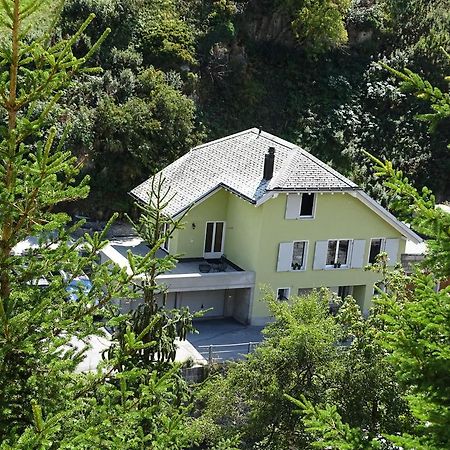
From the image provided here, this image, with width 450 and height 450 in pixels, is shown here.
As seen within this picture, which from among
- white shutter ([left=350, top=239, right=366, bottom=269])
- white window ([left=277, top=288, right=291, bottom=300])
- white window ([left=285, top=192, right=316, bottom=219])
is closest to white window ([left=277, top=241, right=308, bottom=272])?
white window ([left=277, top=288, right=291, bottom=300])

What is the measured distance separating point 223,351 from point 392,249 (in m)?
8.32

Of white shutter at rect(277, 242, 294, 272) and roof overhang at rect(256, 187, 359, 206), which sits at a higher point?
roof overhang at rect(256, 187, 359, 206)

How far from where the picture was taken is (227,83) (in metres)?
37.8

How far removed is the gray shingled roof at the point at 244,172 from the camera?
80.1ft

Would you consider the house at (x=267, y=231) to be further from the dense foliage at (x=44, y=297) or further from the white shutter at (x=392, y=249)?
the dense foliage at (x=44, y=297)

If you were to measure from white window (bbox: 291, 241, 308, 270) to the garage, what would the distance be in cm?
263

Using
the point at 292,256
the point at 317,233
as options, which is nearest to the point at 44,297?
the point at 292,256

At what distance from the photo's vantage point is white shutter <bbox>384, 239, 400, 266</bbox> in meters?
26.5

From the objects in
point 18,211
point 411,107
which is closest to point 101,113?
point 411,107

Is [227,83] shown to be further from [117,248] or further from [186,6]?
[117,248]

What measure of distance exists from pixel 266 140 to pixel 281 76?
13729 mm

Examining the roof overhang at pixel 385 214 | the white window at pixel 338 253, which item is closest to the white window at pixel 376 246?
the roof overhang at pixel 385 214

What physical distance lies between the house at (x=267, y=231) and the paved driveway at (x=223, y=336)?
0.49 meters

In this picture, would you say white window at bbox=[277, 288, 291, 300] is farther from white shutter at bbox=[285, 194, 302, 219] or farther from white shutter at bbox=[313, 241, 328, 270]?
white shutter at bbox=[285, 194, 302, 219]
